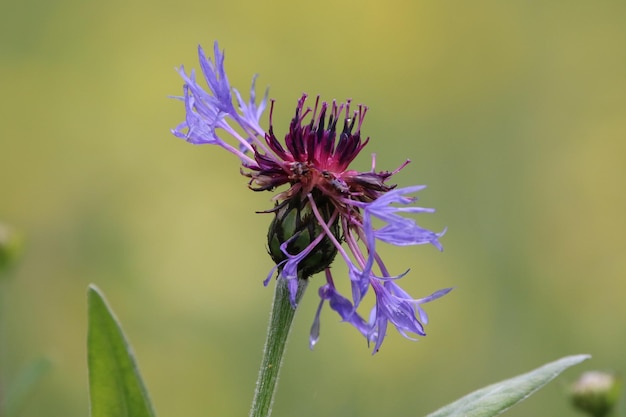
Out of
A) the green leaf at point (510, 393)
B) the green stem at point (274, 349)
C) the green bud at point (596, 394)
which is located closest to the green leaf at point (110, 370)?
the green stem at point (274, 349)

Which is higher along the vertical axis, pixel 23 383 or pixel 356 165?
pixel 356 165

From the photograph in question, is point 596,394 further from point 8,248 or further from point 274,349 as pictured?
point 8,248

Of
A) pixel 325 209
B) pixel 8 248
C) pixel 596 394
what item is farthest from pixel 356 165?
pixel 325 209

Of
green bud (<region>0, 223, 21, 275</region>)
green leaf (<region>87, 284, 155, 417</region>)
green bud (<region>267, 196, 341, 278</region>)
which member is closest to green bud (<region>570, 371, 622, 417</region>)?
green bud (<region>267, 196, 341, 278</region>)

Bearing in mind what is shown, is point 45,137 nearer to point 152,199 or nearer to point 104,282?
point 152,199

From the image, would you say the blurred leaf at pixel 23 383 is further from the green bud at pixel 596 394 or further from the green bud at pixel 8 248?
the green bud at pixel 596 394

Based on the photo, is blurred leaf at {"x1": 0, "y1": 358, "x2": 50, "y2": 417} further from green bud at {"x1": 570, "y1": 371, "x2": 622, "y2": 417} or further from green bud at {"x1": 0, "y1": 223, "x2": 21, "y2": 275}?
green bud at {"x1": 570, "y1": 371, "x2": 622, "y2": 417}
